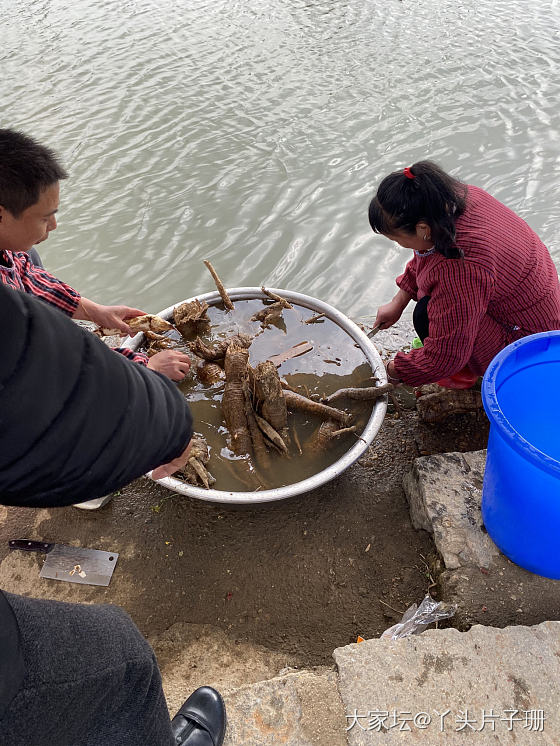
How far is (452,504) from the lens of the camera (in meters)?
2.73

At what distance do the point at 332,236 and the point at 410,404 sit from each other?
108 inches

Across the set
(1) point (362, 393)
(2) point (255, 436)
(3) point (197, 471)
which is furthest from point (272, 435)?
(1) point (362, 393)

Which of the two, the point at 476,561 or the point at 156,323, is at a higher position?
the point at 156,323

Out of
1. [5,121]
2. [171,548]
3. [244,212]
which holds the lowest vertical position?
[171,548]

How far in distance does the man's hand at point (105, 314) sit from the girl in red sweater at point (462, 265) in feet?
6.49

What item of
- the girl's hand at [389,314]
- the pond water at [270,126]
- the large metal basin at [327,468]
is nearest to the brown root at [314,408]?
the large metal basin at [327,468]

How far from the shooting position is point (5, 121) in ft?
24.4

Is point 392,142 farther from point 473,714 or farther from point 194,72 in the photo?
point 473,714

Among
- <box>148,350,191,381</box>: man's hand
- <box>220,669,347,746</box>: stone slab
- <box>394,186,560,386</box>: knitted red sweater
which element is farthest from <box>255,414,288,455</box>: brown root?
<box>220,669,347,746</box>: stone slab

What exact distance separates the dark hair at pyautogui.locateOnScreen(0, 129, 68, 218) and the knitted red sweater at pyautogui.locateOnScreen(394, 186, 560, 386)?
2.18m

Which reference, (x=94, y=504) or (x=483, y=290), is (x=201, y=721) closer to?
(x=94, y=504)

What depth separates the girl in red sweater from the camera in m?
2.60

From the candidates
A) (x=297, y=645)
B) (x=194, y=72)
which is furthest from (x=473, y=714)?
(x=194, y=72)

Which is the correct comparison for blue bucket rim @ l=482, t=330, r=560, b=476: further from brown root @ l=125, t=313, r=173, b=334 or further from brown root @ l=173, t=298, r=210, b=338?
brown root @ l=125, t=313, r=173, b=334
